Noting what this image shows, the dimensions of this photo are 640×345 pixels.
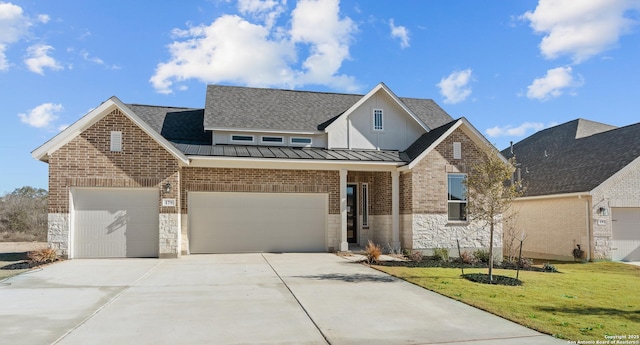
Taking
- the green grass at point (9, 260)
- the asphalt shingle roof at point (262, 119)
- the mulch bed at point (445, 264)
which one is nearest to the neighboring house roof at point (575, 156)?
the asphalt shingle roof at point (262, 119)

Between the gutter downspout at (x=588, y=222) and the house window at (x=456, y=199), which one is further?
the gutter downspout at (x=588, y=222)

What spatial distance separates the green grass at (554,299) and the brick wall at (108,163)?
8.33 meters

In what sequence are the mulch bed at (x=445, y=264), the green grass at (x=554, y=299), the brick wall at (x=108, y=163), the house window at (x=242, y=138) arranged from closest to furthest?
the green grass at (x=554, y=299), the mulch bed at (x=445, y=264), the brick wall at (x=108, y=163), the house window at (x=242, y=138)

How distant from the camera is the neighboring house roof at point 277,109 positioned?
19.4 metres

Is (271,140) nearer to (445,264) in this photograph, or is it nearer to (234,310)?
(445,264)

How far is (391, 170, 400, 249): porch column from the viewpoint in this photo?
61.6 feet

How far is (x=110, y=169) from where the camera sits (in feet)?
52.4

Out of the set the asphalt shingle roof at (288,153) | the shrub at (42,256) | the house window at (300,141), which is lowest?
the shrub at (42,256)

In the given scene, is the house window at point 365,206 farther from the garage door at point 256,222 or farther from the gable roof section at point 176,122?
the gable roof section at point 176,122

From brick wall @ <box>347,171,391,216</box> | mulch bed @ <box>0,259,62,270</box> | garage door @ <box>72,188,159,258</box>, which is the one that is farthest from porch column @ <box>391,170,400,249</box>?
mulch bed @ <box>0,259,62,270</box>

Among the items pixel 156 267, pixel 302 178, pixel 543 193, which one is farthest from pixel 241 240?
pixel 543 193

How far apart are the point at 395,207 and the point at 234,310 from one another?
11.5 meters

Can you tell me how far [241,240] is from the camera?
1828 centimetres

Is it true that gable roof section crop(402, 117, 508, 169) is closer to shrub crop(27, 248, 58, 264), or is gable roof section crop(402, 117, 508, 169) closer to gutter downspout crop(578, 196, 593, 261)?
gutter downspout crop(578, 196, 593, 261)
